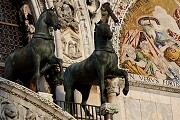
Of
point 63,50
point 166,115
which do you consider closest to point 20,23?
point 63,50

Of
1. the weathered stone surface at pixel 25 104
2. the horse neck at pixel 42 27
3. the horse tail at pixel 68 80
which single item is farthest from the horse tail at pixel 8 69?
the weathered stone surface at pixel 25 104

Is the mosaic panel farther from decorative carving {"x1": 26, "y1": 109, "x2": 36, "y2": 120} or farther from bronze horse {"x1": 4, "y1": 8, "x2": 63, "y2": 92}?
decorative carving {"x1": 26, "y1": 109, "x2": 36, "y2": 120}

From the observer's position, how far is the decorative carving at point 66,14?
14672 millimetres

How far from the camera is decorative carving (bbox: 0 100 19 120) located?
458 inches

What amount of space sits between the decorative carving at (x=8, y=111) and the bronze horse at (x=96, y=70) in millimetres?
1833

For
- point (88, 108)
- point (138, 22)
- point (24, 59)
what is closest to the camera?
point (24, 59)

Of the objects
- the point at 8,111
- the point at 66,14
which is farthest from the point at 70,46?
the point at 8,111

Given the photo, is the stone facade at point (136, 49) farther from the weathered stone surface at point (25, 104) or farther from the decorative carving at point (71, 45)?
the weathered stone surface at point (25, 104)

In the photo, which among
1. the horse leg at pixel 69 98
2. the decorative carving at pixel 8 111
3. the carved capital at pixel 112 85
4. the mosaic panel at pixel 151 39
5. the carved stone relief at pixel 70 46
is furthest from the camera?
the mosaic panel at pixel 151 39

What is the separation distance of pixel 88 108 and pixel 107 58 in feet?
3.80

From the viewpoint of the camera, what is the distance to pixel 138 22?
1617cm

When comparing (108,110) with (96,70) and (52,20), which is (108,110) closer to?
(96,70)

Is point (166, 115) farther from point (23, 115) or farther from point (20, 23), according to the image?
point (23, 115)

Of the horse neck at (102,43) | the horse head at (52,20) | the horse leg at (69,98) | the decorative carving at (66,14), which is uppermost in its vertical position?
the decorative carving at (66,14)
